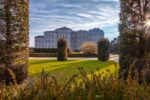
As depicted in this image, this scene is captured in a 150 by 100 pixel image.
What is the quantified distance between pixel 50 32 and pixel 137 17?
15424 cm

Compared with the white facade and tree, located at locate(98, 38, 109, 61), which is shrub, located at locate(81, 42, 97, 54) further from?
the white facade

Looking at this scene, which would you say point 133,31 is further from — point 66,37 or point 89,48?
point 66,37

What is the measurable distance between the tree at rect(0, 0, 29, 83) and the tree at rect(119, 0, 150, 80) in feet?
11.9

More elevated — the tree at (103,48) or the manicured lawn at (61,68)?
the tree at (103,48)

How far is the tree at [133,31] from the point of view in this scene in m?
12.6

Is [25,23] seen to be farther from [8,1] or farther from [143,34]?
[143,34]

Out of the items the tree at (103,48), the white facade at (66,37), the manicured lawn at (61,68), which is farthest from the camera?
the white facade at (66,37)

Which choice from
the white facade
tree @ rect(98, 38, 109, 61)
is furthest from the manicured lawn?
the white facade

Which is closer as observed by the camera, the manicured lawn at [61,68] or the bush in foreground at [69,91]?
the bush in foreground at [69,91]

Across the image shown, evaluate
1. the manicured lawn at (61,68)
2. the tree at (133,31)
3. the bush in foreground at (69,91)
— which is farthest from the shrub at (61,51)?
the bush in foreground at (69,91)

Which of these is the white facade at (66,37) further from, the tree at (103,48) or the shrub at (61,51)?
the shrub at (61,51)

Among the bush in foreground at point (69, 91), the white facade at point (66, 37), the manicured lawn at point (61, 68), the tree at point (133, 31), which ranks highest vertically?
the white facade at point (66, 37)

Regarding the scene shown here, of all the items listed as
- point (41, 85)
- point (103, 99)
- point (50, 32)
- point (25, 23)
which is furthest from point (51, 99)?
point (50, 32)

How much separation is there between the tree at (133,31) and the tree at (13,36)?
363cm
